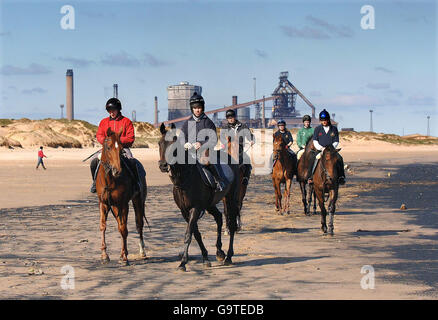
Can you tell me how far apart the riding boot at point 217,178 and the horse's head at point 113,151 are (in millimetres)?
1533

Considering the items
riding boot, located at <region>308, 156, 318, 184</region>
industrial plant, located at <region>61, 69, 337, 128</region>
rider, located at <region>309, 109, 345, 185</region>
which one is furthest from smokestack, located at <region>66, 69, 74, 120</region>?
rider, located at <region>309, 109, 345, 185</region>

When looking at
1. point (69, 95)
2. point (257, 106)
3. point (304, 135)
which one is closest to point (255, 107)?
point (257, 106)

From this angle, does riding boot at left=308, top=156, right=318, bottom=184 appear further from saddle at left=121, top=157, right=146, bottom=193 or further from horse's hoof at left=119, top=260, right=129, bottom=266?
horse's hoof at left=119, top=260, right=129, bottom=266

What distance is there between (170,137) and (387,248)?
543 cm

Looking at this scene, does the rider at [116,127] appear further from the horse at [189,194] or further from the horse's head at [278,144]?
the horse's head at [278,144]

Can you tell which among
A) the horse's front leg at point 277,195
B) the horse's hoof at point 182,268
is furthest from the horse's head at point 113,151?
the horse's front leg at point 277,195

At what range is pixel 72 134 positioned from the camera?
7675cm

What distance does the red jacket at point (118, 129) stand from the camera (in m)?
11.5

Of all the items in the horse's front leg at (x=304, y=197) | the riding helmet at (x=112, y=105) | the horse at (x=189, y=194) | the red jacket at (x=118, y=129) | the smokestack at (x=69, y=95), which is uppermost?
the smokestack at (x=69, y=95)

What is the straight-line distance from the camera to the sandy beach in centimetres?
921

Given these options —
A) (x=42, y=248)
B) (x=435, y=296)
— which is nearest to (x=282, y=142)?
(x=42, y=248)

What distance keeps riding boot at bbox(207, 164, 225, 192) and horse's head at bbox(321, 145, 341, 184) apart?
450 centimetres

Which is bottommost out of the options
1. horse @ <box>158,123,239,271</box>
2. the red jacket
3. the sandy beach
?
the sandy beach
